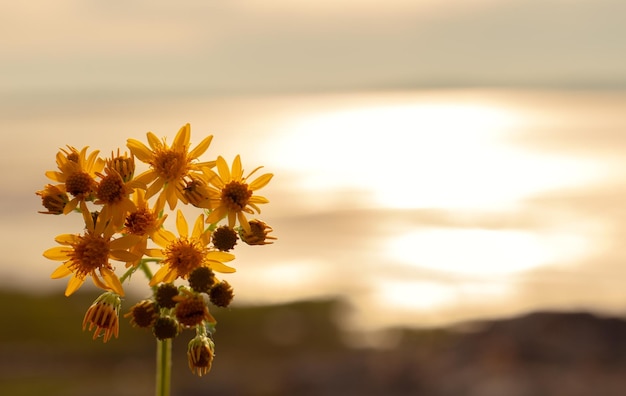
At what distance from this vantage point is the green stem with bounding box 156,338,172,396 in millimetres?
3343

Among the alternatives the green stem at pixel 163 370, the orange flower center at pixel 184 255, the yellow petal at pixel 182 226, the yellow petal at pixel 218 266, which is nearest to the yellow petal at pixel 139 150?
the yellow petal at pixel 182 226

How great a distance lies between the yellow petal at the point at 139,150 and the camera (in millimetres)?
3799

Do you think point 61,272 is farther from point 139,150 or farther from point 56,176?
point 139,150

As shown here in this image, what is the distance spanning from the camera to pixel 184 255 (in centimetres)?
362

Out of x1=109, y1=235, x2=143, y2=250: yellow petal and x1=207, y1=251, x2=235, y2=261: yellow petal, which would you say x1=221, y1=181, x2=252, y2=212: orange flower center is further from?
x1=109, y1=235, x2=143, y2=250: yellow petal

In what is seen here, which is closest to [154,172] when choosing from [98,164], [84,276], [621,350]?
[98,164]

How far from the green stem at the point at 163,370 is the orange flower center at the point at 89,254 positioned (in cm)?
42

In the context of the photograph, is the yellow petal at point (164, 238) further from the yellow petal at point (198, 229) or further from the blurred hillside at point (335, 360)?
the blurred hillside at point (335, 360)

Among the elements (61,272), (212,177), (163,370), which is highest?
(212,177)

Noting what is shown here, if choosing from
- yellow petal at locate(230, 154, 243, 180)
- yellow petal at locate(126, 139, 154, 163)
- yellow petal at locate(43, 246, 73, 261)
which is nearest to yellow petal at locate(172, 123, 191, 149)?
yellow petal at locate(126, 139, 154, 163)

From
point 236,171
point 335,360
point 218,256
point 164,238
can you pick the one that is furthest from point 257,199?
point 335,360

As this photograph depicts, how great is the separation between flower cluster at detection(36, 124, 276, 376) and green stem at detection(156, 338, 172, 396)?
57 millimetres

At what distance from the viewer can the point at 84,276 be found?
12.1ft

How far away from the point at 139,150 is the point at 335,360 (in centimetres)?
884
